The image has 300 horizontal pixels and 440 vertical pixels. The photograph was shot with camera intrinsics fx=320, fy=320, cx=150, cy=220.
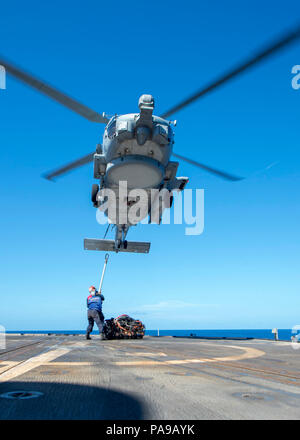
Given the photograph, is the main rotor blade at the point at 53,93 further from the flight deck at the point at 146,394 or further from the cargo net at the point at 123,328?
the cargo net at the point at 123,328

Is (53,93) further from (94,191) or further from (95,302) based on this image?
(95,302)

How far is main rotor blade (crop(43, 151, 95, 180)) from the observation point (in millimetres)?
15930

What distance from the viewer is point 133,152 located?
13.4 m

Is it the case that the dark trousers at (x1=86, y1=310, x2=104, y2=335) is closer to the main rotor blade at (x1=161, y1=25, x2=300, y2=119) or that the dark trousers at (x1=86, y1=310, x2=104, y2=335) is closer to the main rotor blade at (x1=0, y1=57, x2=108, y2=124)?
the main rotor blade at (x1=0, y1=57, x2=108, y2=124)

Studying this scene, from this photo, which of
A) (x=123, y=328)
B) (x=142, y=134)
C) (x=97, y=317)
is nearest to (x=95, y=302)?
(x=97, y=317)

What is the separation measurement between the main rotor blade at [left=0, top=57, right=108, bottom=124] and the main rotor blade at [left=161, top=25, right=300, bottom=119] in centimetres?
343

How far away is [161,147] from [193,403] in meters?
11.6

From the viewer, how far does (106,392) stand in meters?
3.20

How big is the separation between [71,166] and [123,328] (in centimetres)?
828

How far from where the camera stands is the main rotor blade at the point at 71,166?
1593 centimetres

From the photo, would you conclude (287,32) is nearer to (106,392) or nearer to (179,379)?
(179,379)

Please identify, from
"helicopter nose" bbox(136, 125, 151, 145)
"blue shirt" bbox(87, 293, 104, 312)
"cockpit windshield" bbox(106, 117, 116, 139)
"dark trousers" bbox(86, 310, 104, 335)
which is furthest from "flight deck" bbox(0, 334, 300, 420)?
"cockpit windshield" bbox(106, 117, 116, 139)

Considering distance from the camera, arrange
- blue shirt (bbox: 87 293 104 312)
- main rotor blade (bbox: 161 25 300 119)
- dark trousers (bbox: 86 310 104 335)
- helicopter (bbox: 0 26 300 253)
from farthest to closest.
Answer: blue shirt (bbox: 87 293 104 312), dark trousers (bbox: 86 310 104 335), helicopter (bbox: 0 26 300 253), main rotor blade (bbox: 161 25 300 119)
